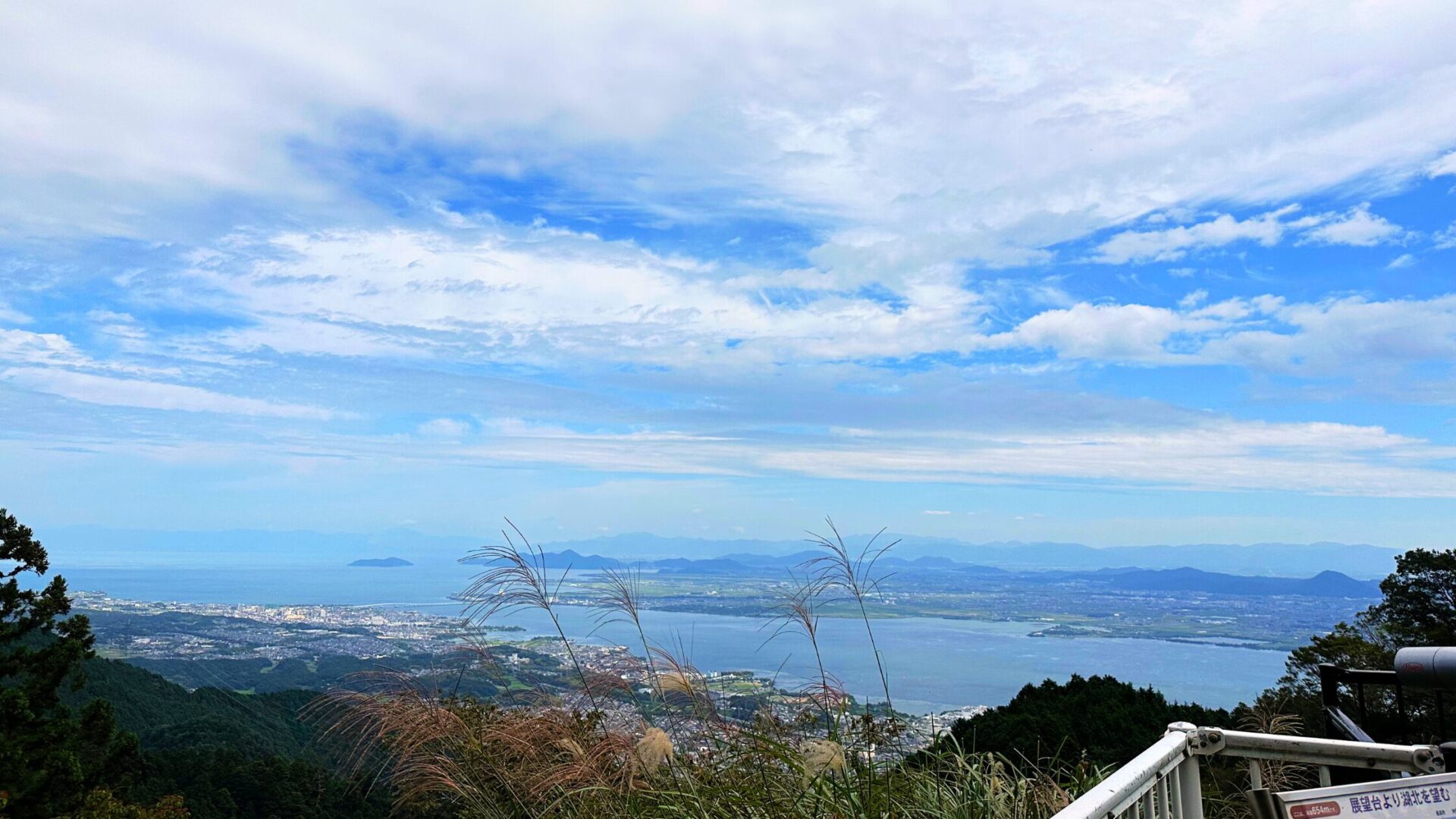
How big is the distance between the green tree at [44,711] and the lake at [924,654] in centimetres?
97

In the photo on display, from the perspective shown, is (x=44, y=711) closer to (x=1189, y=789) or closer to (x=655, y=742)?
(x=655, y=742)

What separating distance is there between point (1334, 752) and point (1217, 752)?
0.28 metres

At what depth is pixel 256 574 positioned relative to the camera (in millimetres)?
82812

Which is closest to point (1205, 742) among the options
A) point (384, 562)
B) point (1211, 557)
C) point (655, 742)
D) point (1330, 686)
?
point (1330, 686)

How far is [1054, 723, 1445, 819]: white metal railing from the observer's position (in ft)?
5.37

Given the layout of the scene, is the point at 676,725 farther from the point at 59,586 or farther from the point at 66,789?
the point at 59,586

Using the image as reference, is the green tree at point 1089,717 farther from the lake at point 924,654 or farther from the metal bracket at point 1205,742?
the metal bracket at point 1205,742

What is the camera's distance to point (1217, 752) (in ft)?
6.18

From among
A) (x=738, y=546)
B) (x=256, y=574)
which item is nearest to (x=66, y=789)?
(x=738, y=546)

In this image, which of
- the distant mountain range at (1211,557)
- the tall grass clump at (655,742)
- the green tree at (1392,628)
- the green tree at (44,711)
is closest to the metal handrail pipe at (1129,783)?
the tall grass clump at (655,742)

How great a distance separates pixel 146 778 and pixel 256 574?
7532cm

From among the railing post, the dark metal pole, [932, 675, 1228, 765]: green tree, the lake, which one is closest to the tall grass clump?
the lake

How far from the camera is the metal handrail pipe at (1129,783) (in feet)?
4.18

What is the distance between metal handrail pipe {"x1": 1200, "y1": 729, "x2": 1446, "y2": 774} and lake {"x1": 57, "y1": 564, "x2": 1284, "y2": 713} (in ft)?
3.98
